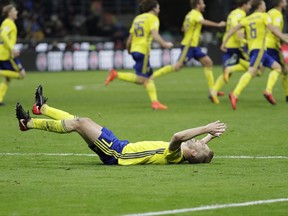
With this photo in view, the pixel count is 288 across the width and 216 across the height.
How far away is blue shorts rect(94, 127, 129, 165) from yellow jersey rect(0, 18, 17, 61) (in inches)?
436

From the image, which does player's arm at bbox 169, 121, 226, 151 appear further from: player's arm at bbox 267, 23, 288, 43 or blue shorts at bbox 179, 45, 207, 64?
blue shorts at bbox 179, 45, 207, 64

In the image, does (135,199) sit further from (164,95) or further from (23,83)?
(23,83)

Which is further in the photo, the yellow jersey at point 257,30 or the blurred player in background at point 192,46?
the blurred player in background at point 192,46

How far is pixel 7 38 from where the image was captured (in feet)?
78.4

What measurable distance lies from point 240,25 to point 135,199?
1284 centimetres

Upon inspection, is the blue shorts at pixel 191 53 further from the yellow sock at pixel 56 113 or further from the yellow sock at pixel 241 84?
the yellow sock at pixel 56 113

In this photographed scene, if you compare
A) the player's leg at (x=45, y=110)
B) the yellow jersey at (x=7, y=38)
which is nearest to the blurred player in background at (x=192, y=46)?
the yellow jersey at (x=7, y=38)

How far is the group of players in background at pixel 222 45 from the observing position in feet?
73.9

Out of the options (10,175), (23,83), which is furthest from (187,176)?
(23,83)

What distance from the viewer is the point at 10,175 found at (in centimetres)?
1245

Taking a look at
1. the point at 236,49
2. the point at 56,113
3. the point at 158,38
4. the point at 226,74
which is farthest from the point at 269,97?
the point at 56,113

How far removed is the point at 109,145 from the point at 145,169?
0.53m

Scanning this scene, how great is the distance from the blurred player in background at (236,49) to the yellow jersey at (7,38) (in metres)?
4.80

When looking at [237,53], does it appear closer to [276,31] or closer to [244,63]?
[244,63]
